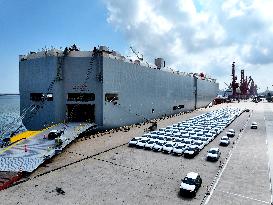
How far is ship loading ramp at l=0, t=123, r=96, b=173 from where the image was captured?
29.2 metres

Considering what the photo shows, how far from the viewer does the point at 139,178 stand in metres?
27.1

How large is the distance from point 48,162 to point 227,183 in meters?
20.6

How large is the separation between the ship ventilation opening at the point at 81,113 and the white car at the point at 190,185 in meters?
30.5

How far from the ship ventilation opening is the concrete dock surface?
1226 centimetres

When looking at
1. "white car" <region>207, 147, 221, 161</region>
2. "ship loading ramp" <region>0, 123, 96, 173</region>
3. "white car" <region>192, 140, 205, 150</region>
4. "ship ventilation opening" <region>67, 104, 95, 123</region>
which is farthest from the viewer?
"ship ventilation opening" <region>67, 104, 95, 123</region>

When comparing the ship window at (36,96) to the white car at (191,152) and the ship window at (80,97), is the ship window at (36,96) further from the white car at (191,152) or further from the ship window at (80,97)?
the white car at (191,152)

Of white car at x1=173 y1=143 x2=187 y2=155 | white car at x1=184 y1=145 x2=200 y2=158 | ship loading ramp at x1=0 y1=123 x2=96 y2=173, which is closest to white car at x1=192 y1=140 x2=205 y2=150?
white car at x1=173 y1=143 x2=187 y2=155

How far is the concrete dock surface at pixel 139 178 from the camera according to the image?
22375 mm

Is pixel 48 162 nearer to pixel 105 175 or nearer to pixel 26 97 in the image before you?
pixel 105 175

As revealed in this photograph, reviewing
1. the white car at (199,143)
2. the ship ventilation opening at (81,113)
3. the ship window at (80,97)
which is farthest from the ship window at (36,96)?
the white car at (199,143)

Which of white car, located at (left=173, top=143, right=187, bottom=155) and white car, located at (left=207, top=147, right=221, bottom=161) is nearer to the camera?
white car, located at (left=207, top=147, right=221, bottom=161)

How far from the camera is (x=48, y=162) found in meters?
32.3

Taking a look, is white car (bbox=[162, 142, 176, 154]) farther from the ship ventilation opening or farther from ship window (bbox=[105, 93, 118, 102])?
the ship ventilation opening

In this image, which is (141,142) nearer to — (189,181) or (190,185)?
(189,181)
